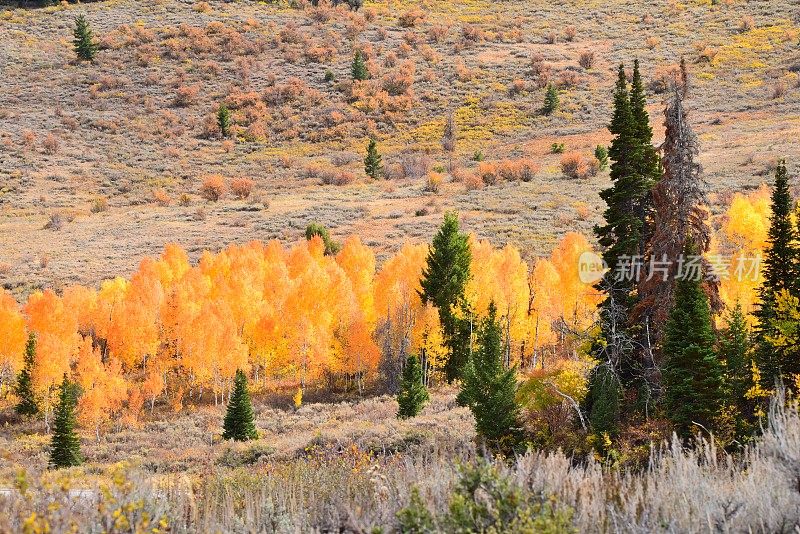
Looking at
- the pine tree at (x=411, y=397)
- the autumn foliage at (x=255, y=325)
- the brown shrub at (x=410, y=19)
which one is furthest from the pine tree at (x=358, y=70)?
the pine tree at (x=411, y=397)

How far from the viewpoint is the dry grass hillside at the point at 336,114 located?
7856 centimetres

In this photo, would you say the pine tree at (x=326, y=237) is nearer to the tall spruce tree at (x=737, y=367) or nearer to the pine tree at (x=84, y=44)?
the tall spruce tree at (x=737, y=367)

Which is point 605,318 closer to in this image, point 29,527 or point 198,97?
point 29,527

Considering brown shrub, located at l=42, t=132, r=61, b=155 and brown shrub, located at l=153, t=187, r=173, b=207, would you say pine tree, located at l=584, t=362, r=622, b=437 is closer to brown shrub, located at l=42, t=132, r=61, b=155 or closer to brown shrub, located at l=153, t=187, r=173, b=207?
brown shrub, located at l=153, t=187, r=173, b=207

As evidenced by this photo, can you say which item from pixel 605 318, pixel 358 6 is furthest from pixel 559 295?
pixel 358 6

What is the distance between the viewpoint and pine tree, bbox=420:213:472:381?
4959 cm

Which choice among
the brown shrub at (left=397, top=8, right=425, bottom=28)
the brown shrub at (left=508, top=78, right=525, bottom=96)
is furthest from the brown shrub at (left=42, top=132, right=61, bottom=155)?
the brown shrub at (left=397, top=8, right=425, bottom=28)

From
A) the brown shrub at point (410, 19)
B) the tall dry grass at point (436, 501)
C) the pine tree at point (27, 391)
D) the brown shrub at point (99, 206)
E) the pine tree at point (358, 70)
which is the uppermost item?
the brown shrub at point (410, 19)

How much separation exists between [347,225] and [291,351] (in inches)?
1139

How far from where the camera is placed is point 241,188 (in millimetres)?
93375

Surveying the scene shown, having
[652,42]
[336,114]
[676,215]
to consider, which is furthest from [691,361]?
[652,42]

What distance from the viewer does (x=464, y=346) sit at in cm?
5000

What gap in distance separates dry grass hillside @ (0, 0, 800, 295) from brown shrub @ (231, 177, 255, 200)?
1.36 feet

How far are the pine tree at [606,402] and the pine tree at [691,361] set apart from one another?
6.23 ft
